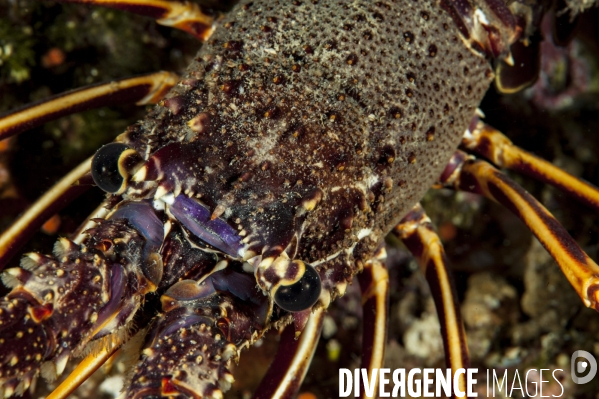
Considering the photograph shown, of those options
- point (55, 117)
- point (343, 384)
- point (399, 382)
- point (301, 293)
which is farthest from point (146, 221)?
point (399, 382)

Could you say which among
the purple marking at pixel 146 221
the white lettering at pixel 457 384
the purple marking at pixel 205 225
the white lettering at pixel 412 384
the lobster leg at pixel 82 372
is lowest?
the white lettering at pixel 412 384

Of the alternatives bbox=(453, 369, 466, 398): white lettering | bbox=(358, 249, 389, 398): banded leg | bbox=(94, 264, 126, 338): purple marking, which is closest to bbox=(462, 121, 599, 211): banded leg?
bbox=(358, 249, 389, 398): banded leg

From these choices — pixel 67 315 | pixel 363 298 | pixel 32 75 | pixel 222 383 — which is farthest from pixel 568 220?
pixel 32 75

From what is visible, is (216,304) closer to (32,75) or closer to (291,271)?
(291,271)

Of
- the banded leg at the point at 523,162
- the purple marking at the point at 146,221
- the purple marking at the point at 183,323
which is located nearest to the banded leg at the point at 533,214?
the banded leg at the point at 523,162

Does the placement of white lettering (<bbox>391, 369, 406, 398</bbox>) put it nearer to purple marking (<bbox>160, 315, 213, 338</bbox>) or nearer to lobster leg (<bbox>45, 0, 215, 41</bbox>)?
purple marking (<bbox>160, 315, 213, 338</bbox>)

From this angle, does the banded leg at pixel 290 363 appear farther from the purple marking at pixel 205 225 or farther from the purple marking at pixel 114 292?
the purple marking at pixel 114 292
